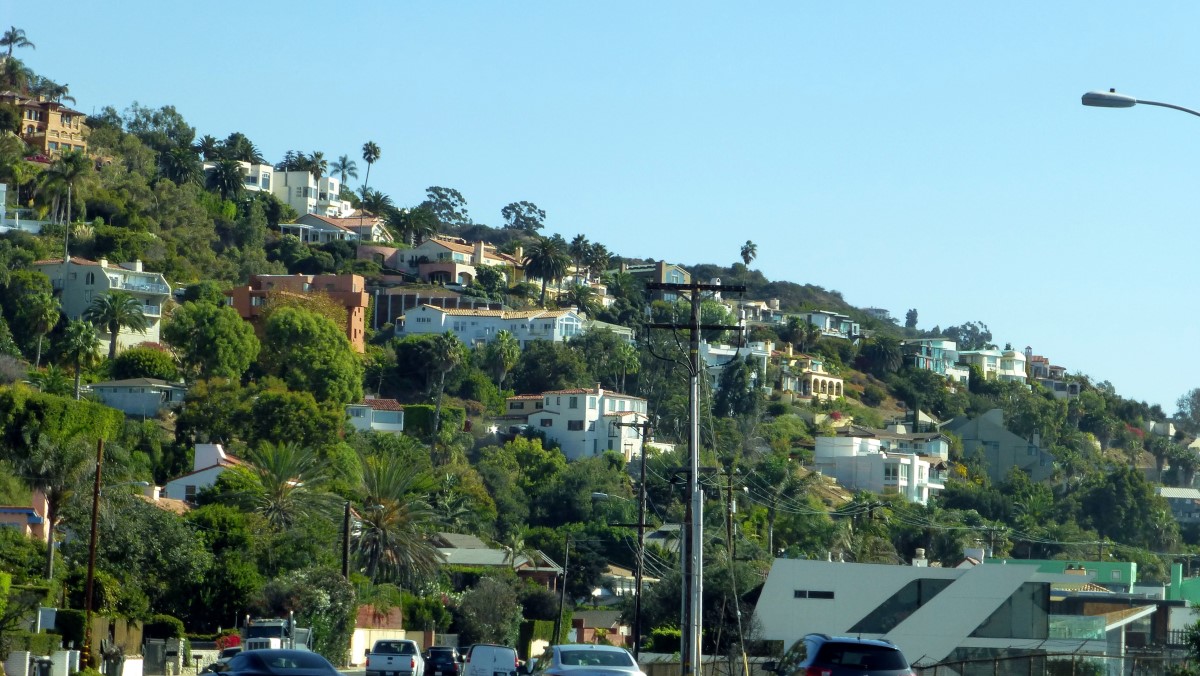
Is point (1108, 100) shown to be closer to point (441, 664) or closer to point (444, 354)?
point (441, 664)

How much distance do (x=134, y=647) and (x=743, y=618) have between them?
83.3ft

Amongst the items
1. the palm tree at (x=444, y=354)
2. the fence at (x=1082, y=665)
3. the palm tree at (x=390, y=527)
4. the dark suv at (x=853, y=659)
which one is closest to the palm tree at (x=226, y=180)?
the palm tree at (x=444, y=354)

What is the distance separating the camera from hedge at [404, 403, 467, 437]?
5507 inches

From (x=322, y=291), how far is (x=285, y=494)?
7458cm

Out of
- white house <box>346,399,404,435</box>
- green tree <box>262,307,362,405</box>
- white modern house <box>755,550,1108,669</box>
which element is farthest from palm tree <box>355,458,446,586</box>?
white house <box>346,399,404,435</box>

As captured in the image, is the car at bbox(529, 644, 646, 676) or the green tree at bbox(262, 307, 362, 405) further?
the green tree at bbox(262, 307, 362, 405)

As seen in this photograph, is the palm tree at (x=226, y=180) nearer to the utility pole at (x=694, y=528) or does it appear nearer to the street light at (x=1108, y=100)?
the utility pole at (x=694, y=528)

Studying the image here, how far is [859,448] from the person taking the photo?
549ft

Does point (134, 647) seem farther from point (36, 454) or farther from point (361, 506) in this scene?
point (361, 506)

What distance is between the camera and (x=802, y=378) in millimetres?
194875

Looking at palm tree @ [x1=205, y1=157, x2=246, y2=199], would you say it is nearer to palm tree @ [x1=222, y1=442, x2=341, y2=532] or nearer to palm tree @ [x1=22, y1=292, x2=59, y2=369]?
palm tree @ [x1=22, y1=292, x2=59, y2=369]

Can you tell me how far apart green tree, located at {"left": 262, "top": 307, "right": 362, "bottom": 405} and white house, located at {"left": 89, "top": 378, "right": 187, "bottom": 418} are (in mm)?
10434

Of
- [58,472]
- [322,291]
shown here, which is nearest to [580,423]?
[322,291]

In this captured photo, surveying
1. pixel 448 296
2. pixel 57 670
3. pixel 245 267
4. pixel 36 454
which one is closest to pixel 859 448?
pixel 448 296
